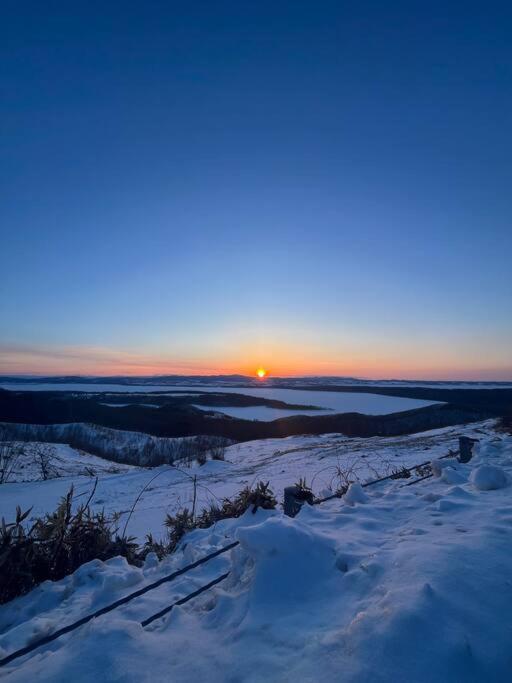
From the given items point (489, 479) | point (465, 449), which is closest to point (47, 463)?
point (465, 449)

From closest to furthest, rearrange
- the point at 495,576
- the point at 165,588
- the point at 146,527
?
the point at 495,576, the point at 165,588, the point at 146,527

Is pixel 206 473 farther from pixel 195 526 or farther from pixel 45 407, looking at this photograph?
pixel 45 407

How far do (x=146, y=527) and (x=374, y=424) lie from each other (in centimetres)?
2932

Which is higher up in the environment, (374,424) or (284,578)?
(284,578)

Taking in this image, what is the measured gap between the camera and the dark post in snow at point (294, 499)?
14.3 ft

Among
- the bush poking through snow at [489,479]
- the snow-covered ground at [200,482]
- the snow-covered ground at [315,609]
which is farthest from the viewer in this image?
the snow-covered ground at [200,482]

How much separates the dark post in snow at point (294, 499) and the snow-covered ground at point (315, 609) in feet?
1.75

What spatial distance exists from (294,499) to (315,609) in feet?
7.21

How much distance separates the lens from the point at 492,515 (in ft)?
10.8

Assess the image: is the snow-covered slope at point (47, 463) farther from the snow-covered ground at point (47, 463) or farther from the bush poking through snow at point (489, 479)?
the bush poking through snow at point (489, 479)

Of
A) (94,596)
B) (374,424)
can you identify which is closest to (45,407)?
(374,424)

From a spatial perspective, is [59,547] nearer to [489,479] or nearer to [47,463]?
[489,479]

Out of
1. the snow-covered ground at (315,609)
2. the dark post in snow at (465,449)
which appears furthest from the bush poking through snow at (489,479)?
the dark post in snow at (465,449)

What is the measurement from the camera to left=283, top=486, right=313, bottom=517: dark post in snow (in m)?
4.37
